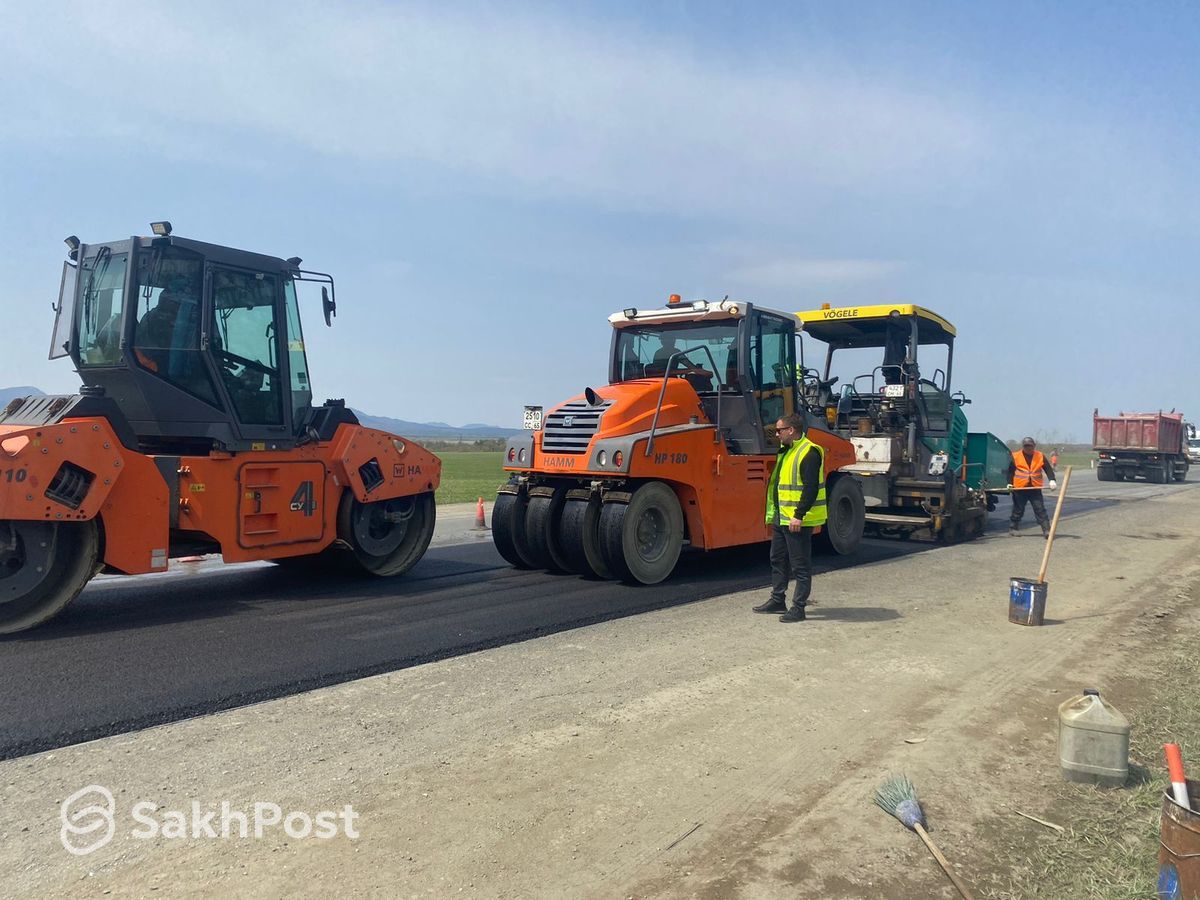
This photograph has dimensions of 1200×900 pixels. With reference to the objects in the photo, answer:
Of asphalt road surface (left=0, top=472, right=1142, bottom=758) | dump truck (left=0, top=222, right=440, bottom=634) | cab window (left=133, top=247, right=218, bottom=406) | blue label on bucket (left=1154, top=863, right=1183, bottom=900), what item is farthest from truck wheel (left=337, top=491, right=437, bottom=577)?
blue label on bucket (left=1154, top=863, right=1183, bottom=900)

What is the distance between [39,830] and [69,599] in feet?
11.8

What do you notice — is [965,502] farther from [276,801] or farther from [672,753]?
[276,801]

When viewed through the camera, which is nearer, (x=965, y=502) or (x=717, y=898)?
(x=717, y=898)

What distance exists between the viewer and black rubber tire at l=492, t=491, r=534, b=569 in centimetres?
957

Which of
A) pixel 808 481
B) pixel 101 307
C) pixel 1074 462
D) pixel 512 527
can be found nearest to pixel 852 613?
pixel 808 481

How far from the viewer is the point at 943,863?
3277 millimetres

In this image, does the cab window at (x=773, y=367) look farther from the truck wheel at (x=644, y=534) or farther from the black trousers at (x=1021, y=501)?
the black trousers at (x=1021, y=501)

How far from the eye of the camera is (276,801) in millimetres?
3727

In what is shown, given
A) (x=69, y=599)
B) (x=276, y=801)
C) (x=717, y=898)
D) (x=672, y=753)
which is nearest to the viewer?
(x=717, y=898)

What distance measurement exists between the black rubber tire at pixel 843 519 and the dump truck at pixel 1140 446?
24.9 m

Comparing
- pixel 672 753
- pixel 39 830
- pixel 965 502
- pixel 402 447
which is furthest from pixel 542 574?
pixel 965 502

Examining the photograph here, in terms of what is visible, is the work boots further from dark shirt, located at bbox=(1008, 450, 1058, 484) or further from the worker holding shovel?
the worker holding shovel

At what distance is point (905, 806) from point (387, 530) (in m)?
6.50

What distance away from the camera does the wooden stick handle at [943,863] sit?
10.2 feet
